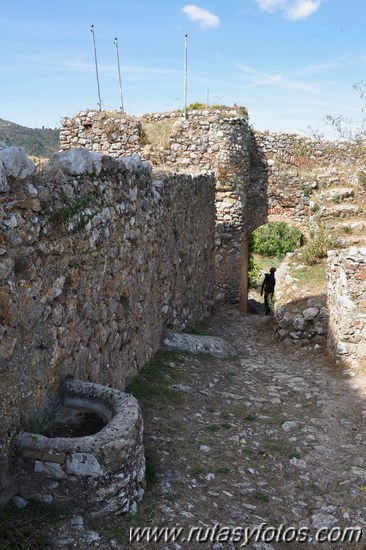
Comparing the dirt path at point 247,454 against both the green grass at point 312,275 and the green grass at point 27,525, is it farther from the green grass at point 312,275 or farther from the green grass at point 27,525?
the green grass at point 312,275

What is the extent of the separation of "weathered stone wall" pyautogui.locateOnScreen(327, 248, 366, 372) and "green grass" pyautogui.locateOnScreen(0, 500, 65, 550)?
5.28m

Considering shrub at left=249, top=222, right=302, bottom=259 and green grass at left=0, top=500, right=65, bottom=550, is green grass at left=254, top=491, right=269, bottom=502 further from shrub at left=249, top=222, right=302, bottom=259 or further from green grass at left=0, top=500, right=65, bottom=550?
shrub at left=249, top=222, right=302, bottom=259

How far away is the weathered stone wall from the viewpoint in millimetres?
7418

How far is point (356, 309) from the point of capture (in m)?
7.49

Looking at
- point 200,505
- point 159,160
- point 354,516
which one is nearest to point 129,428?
point 200,505

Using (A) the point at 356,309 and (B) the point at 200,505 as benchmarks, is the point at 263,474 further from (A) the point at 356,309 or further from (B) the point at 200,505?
(A) the point at 356,309

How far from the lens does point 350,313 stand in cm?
746

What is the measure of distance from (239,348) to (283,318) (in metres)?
0.98

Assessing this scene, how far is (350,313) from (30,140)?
73.5 feet

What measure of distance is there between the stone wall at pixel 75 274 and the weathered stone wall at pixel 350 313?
275cm

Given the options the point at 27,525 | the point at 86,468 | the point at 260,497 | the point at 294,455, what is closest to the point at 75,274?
the point at 86,468

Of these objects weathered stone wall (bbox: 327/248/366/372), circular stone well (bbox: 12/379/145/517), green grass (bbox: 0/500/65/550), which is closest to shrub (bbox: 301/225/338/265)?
weathered stone wall (bbox: 327/248/366/372)

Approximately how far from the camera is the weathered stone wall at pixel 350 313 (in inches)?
292

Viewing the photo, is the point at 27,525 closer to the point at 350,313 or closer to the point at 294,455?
the point at 294,455
